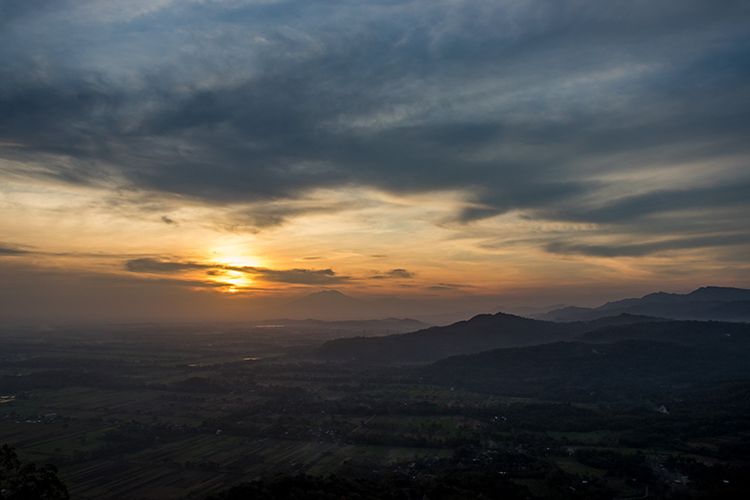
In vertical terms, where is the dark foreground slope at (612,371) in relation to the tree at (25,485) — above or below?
below

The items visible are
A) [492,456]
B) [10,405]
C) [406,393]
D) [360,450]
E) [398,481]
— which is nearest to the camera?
[398,481]

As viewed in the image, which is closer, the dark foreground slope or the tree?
the tree

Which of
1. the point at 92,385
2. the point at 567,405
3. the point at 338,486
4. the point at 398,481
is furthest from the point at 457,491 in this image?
the point at 92,385

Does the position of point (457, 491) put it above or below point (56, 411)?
above

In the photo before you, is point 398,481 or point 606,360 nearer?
point 398,481

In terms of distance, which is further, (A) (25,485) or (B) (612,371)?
(B) (612,371)

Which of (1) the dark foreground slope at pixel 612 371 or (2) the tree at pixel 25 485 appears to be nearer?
(2) the tree at pixel 25 485

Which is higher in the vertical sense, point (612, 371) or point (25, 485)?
point (25, 485)

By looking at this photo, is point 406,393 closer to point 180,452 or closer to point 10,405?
point 180,452

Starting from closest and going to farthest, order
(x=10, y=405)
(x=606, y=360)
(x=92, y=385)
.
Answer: (x=10, y=405) < (x=92, y=385) < (x=606, y=360)

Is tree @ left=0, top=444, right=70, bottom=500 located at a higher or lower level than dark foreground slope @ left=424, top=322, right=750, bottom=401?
higher
